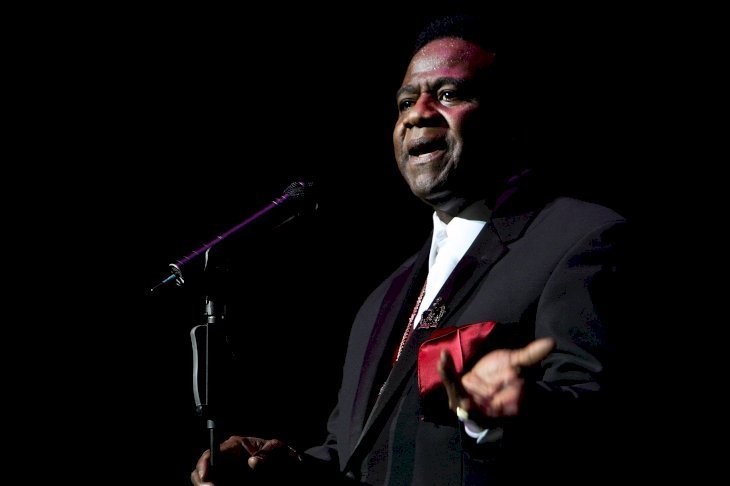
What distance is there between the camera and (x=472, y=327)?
1639 millimetres

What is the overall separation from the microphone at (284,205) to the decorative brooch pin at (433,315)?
43 cm

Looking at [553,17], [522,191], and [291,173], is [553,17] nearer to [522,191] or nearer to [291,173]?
[522,191]

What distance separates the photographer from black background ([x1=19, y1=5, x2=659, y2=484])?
2.61 m

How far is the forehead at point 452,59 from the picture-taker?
2125 millimetres

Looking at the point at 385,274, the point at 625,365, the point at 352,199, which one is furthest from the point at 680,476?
the point at 352,199

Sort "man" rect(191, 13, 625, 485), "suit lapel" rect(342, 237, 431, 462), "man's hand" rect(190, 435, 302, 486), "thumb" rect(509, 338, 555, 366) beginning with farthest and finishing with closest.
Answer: "suit lapel" rect(342, 237, 431, 462) → "man's hand" rect(190, 435, 302, 486) → "man" rect(191, 13, 625, 485) → "thumb" rect(509, 338, 555, 366)

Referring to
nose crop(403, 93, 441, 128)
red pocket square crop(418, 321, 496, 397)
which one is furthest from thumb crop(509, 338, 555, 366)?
nose crop(403, 93, 441, 128)

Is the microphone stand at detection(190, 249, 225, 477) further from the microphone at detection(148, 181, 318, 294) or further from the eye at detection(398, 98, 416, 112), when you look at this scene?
the eye at detection(398, 98, 416, 112)

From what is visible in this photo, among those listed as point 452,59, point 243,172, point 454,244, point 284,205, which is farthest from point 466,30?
point 243,172

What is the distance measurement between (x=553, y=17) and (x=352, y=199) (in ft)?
3.69

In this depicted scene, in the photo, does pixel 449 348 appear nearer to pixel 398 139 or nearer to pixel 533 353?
pixel 533 353

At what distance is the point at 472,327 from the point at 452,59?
93 cm

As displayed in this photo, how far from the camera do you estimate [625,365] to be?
5.10ft

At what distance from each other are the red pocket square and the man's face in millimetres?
569
